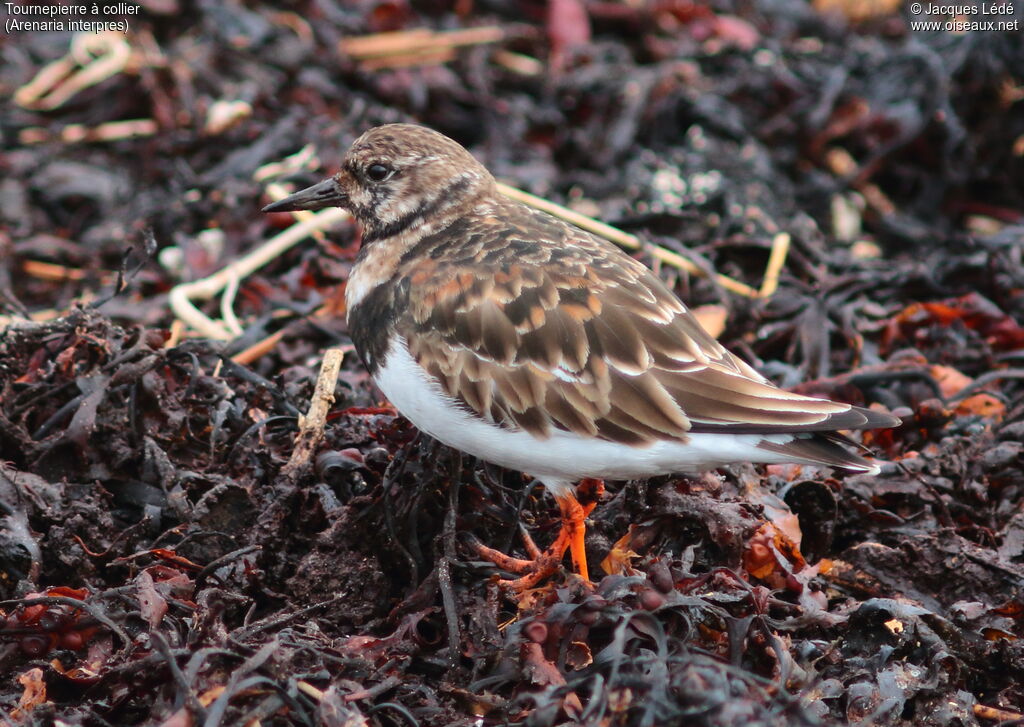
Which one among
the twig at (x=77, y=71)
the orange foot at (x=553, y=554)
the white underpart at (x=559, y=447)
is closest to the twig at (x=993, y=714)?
the white underpart at (x=559, y=447)

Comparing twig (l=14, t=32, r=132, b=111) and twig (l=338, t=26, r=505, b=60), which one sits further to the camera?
twig (l=338, t=26, r=505, b=60)

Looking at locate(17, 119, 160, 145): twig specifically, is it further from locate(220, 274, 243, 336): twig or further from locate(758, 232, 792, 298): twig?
locate(758, 232, 792, 298): twig

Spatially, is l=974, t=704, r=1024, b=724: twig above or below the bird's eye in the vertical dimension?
below

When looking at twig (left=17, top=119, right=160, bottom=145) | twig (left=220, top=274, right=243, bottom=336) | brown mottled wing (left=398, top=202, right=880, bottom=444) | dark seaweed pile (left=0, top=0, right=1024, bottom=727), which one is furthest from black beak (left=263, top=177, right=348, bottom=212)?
twig (left=17, top=119, right=160, bottom=145)

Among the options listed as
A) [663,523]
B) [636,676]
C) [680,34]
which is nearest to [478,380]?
[663,523]

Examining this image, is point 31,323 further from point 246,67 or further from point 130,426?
point 246,67

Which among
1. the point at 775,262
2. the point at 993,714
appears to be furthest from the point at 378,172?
the point at 993,714

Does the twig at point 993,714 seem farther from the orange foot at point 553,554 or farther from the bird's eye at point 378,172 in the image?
the bird's eye at point 378,172

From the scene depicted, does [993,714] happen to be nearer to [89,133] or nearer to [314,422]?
[314,422]
